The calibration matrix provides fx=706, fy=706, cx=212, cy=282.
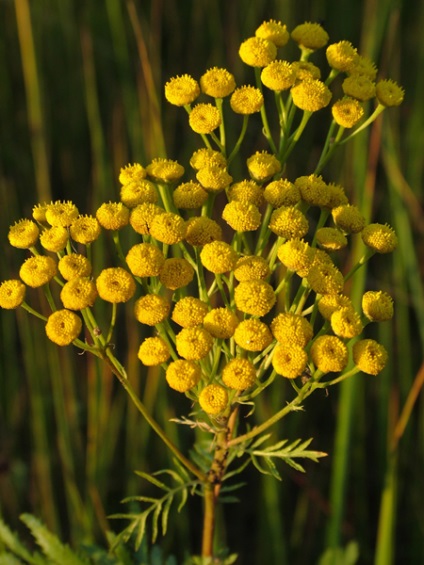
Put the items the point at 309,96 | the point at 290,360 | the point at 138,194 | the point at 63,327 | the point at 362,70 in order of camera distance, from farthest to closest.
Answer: the point at 362,70 → the point at 309,96 → the point at 138,194 → the point at 63,327 → the point at 290,360

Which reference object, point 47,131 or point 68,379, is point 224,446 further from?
point 47,131

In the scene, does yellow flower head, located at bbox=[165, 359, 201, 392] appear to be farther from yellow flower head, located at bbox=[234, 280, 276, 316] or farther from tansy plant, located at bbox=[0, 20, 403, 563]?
yellow flower head, located at bbox=[234, 280, 276, 316]

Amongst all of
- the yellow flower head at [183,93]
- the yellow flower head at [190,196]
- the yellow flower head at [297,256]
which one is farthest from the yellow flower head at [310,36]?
the yellow flower head at [297,256]

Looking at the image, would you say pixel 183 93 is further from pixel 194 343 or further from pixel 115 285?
pixel 194 343

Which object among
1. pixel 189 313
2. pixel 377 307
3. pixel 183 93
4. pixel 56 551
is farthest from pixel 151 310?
pixel 56 551

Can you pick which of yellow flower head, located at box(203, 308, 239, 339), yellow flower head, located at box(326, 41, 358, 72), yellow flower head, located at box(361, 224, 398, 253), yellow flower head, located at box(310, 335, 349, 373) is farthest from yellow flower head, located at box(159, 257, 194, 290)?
yellow flower head, located at box(326, 41, 358, 72)

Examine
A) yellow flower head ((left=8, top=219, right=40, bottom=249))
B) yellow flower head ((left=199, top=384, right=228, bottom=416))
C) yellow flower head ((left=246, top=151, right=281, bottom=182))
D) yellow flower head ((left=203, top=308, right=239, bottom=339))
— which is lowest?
yellow flower head ((left=199, top=384, right=228, bottom=416))

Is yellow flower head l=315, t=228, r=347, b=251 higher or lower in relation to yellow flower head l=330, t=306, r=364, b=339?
higher

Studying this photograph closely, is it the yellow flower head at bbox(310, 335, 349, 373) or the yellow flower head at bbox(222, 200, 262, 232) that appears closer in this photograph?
the yellow flower head at bbox(310, 335, 349, 373)

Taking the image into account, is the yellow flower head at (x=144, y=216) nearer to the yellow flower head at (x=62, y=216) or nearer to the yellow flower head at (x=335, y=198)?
the yellow flower head at (x=62, y=216)
